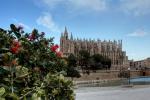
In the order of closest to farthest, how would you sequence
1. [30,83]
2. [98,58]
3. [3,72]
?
[3,72], [30,83], [98,58]

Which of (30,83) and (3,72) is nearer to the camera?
(3,72)

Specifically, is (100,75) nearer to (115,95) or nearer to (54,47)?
(115,95)

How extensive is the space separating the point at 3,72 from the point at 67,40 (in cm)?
11862

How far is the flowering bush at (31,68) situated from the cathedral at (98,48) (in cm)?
11375

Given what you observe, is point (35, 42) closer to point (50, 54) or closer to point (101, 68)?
point (50, 54)

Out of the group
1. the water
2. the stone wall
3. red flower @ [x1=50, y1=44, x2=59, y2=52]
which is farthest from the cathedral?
red flower @ [x1=50, y1=44, x2=59, y2=52]

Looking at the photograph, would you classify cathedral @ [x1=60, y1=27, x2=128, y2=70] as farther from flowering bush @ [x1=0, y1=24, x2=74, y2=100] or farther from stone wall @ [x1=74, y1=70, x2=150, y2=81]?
flowering bush @ [x1=0, y1=24, x2=74, y2=100]

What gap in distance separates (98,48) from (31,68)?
4984 inches

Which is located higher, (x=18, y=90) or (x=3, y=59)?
(x=3, y=59)

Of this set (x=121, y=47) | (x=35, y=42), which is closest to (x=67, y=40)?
(x=121, y=47)

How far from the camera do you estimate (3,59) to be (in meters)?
3.37

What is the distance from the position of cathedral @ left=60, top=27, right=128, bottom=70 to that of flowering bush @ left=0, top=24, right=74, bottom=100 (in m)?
114

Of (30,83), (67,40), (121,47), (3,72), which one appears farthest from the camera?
(121,47)

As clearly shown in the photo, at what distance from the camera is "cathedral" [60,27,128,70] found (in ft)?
398
